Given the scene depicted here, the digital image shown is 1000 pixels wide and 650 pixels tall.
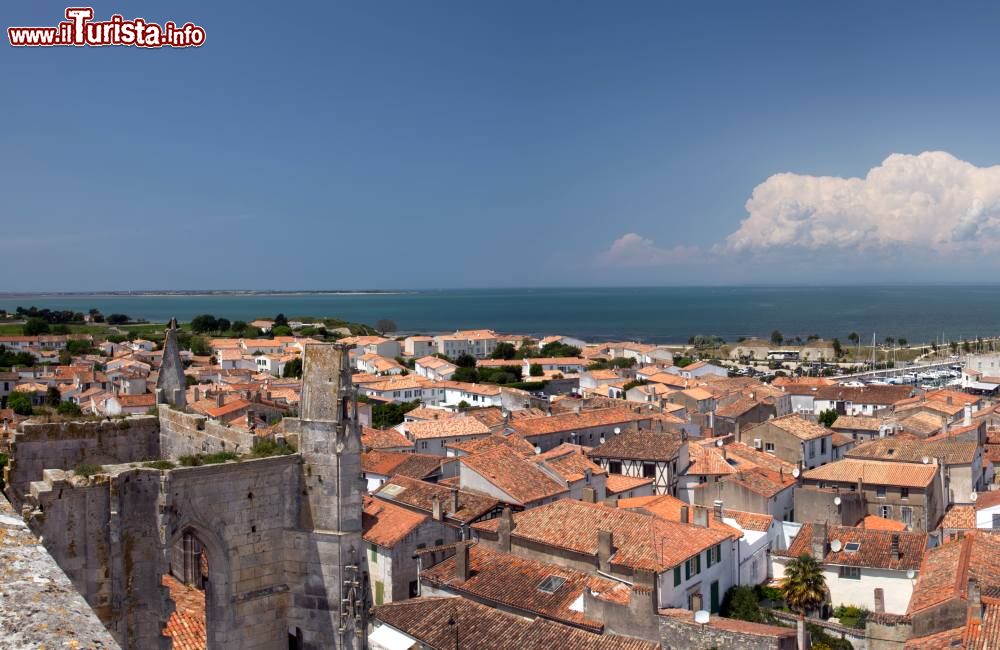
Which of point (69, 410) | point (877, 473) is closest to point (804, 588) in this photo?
point (877, 473)

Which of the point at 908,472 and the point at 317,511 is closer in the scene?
the point at 317,511

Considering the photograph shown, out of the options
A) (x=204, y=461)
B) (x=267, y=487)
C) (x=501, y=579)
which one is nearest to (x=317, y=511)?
(x=267, y=487)

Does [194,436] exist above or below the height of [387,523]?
above

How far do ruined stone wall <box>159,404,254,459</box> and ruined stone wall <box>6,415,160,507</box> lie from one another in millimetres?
408

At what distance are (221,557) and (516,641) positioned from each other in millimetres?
10302

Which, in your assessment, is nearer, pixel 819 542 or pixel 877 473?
pixel 819 542

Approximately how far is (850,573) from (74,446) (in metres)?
26.2

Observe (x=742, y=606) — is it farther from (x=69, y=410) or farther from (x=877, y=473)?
(x=69, y=410)

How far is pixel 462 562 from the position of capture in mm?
26516

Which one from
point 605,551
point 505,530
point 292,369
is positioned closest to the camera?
point 605,551

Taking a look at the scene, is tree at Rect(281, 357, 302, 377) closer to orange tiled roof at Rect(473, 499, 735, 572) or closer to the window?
orange tiled roof at Rect(473, 499, 735, 572)

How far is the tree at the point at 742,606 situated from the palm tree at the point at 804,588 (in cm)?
118

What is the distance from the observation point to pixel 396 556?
95.5 feet

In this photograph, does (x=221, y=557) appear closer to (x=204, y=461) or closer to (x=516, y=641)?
(x=204, y=461)
